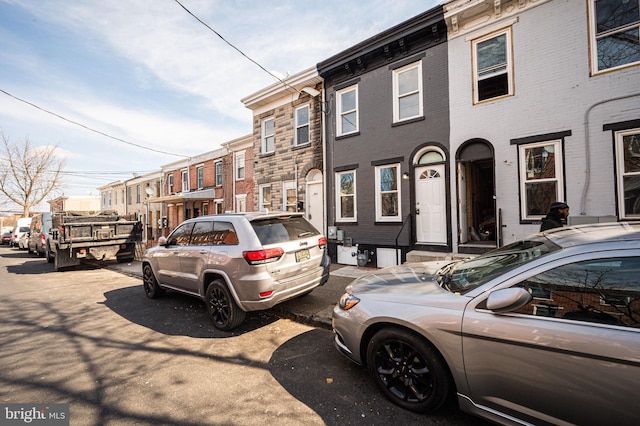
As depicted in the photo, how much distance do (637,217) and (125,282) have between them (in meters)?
12.2

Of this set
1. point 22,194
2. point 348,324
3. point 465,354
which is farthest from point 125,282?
point 22,194

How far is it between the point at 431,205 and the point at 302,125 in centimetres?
605

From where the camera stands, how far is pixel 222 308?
4.53 m

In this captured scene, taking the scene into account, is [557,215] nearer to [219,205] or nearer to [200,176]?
[219,205]

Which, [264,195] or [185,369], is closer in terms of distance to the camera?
[185,369]

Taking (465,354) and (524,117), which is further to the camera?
(524,117)

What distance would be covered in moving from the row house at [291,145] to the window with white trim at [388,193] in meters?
2.33

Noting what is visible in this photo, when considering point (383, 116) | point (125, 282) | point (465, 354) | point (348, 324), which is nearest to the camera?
point (465, 354)

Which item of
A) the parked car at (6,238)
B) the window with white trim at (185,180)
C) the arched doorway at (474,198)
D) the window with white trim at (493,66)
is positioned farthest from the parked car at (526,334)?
the parked car at (6,238)

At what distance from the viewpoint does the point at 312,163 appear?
11.0m

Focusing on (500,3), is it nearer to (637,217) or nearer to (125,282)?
(637,217)

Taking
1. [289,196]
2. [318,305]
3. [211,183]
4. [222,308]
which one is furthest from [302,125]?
[211,183]

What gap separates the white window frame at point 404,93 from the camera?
8.55m

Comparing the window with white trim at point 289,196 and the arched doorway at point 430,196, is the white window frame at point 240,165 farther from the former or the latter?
the arched doorway at point 430,196
